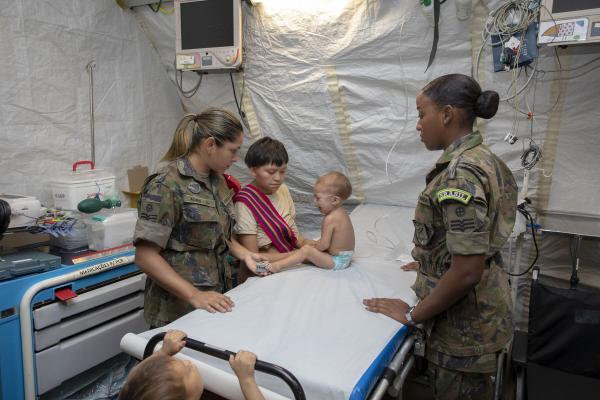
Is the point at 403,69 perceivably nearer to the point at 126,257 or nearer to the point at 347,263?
the point at 347,263

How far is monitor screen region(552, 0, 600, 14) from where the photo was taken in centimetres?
197

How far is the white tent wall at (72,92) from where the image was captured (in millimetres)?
2549

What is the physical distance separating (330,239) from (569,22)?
1538 millimetres

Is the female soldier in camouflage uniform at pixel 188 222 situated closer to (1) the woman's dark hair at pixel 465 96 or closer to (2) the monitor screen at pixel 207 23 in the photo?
(1) the woman's dark hair at pixel 465 96

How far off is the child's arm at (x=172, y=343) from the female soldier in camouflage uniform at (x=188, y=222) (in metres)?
0.35

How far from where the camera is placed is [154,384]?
98 cm

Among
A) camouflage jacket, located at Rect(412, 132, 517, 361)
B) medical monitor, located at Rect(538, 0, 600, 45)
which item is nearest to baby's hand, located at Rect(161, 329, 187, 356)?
camouflage jacket, located at Rect(412, 132, 517, 361)

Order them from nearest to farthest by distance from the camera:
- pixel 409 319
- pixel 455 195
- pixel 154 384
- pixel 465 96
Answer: pixel 154 384 < pixel 455 195 < pixel 465 96 < pixel 409 319

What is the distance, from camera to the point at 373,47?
277 centimetres

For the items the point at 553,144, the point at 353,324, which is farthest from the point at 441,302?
the point at 553,144

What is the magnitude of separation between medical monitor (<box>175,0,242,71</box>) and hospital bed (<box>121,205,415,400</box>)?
1710mm

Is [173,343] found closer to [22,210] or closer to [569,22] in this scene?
[22,210]

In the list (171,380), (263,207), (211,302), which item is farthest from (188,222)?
(171,380)

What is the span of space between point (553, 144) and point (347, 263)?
4.78ft
